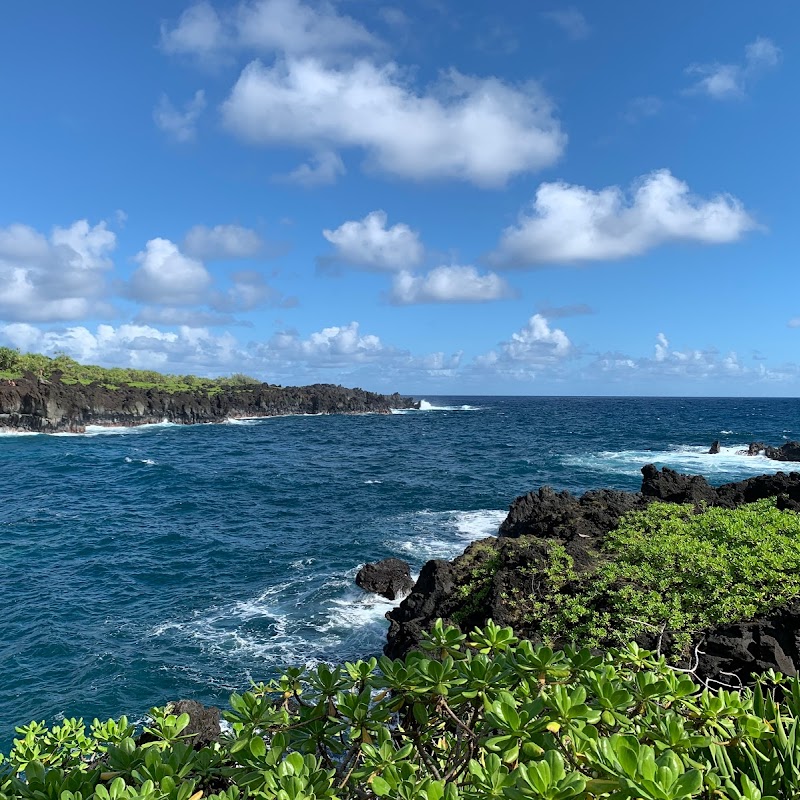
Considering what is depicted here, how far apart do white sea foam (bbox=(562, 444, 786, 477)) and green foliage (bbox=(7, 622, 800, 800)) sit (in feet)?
143

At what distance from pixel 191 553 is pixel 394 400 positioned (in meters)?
142

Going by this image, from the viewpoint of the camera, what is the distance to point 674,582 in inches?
430

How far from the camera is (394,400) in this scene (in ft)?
550

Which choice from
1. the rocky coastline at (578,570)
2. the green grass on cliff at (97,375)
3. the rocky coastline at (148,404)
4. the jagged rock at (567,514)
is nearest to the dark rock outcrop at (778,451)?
the rocky coastline at (578,570)

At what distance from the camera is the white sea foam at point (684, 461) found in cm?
4584

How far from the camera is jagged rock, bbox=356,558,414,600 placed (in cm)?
1993

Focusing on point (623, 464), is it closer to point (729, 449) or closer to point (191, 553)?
point (729, 449)

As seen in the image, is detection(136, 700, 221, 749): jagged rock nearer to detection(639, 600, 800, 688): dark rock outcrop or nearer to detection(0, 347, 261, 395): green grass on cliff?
detection(639, 600, 800, 688): dark rock outcrop

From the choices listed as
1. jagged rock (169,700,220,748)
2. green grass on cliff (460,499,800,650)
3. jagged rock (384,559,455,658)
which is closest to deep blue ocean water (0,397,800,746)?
jagged rock (384,559,455,658)

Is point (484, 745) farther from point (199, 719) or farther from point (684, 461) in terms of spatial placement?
point (684, 461)

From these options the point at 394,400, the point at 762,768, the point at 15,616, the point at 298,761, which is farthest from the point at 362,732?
the point at 394,400

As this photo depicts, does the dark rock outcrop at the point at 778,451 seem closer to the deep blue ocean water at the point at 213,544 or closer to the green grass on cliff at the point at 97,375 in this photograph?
the deep blue ocean water at the point at 213,544

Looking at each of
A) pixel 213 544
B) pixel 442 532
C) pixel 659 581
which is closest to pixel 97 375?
pixel 213 544

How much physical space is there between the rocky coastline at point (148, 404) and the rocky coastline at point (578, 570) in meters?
73.4
